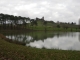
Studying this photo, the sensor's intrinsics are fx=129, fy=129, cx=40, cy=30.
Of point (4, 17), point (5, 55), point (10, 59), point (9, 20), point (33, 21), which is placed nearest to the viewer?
point (10, 59)

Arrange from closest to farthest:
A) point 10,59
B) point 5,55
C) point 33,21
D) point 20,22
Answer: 1. point 10,59
2. point 5,55
3. point 20,22
4. point 33,21

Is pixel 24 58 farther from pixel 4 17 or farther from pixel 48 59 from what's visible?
pixel 4 17

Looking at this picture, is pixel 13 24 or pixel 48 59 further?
pixel 13 24

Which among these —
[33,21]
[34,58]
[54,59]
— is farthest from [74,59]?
[33,21]

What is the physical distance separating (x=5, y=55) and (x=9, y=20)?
109782mm

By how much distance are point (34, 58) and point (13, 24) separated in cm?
11457

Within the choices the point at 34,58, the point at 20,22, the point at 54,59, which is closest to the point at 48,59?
the point at 54,59

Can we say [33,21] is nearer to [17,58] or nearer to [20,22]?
[20,22]

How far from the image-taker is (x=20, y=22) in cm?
12762

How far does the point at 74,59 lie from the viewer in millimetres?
10039

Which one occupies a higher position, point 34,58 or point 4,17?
point 4,17

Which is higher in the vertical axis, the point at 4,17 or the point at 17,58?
the point at 4,17

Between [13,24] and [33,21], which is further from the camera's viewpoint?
[33,21]

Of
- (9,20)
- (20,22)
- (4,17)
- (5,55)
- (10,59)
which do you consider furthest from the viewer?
(20,22)
